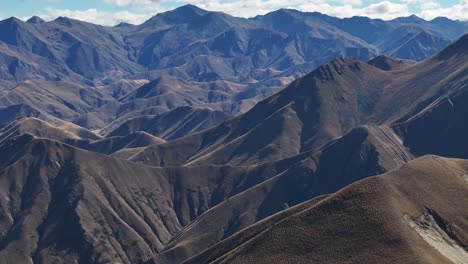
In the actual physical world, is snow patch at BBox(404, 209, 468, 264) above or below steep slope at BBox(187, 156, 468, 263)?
below

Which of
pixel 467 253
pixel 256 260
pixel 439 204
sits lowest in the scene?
pixel 467 253

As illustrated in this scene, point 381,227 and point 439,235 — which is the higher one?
point 381,227

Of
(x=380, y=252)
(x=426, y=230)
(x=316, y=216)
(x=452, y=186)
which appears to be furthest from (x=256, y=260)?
(x=452, y=186)

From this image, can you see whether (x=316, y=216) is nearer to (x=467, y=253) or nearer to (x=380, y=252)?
(x=380, y=252)

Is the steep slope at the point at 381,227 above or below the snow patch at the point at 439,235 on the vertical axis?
above

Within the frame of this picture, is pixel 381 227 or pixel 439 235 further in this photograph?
pixel 439 235

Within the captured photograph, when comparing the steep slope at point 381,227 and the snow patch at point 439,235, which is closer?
the steep slope at point 381,227

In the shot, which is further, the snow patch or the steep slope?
the snow patch

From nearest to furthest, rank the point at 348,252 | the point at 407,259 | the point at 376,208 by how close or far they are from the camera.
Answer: the point at 407,259 → the point at 348,252 → the point at 376,208
